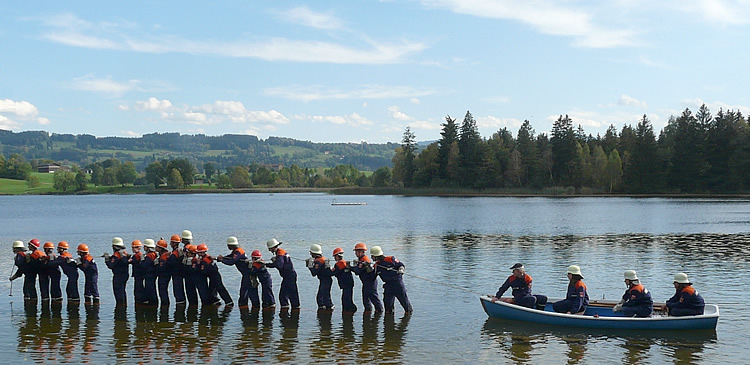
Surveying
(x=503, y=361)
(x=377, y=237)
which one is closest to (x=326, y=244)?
(x=377, y=237)

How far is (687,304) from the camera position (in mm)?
19359

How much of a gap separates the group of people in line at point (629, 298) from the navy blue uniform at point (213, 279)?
8.80m

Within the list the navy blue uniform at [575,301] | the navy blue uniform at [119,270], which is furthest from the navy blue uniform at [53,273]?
the navy blue uniform at [575,301]

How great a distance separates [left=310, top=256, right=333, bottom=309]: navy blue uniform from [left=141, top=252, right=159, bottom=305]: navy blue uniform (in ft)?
17.1

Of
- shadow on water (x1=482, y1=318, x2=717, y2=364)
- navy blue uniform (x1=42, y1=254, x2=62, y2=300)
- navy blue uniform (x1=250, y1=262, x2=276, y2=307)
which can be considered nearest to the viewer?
shadow on water (x1=482, y1=318, x2=717, y2=364)

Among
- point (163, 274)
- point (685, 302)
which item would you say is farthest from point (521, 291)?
point (163, 274)

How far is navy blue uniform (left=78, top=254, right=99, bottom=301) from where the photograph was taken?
2320cm

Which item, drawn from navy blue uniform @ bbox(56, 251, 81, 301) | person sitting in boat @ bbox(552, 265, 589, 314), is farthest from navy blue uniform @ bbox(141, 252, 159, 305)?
person sitting in boat @ bbox(552, 265, 589, 314)

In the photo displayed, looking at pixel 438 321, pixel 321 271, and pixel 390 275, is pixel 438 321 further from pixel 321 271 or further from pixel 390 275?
pixel 321 271

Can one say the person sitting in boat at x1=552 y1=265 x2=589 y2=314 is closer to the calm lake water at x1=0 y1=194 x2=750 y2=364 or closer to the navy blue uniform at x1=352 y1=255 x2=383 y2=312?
the calm lake water at x1=0 y1=194 x2=750 y2=364

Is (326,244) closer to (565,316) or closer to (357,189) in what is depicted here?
(565,316)

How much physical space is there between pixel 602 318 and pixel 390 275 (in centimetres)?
607

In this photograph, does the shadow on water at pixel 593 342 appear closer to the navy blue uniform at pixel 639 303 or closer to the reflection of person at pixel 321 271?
the navy blue uniform at pixel 639 303

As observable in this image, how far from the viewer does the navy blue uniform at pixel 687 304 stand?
1933cm
